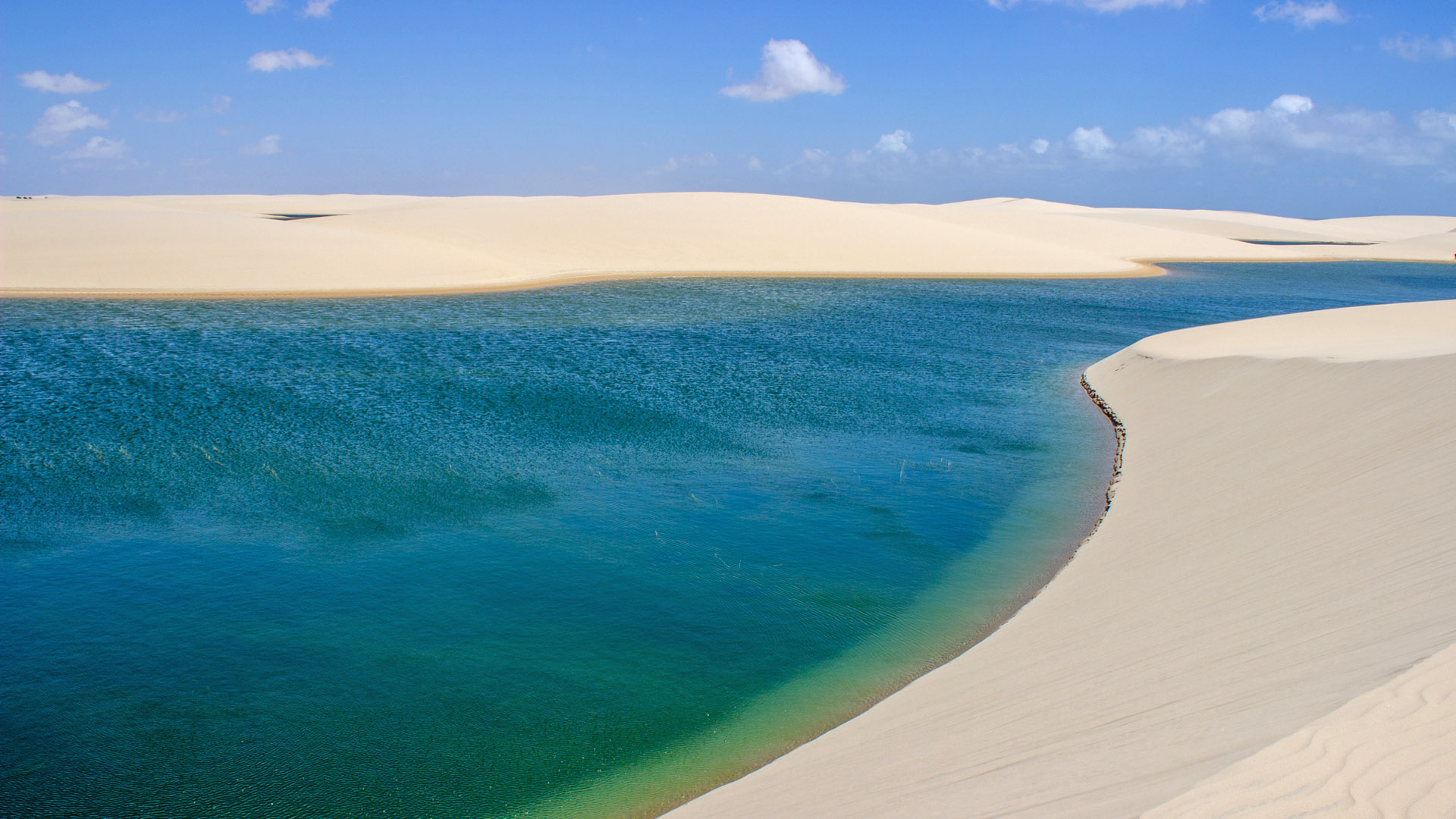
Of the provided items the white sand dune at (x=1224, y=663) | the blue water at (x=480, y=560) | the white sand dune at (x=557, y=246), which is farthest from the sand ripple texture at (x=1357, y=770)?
the white sand dune at (x=557, y=246)

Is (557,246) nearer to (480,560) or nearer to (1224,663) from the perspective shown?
(480,560)

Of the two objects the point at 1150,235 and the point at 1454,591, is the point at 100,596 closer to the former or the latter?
the point at 1454,591

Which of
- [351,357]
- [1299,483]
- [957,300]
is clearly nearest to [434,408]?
[351,357]

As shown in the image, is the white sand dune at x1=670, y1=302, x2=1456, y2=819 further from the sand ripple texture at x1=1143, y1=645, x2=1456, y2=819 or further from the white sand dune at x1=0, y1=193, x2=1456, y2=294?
the white sand dune at x1=0, y1=193, x2=1456, y2=294

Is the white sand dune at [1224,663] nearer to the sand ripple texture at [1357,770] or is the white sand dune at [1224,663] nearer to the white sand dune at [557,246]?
the sand ripple texture at [1357,770]

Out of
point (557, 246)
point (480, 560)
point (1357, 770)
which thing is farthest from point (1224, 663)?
point (557, 246)

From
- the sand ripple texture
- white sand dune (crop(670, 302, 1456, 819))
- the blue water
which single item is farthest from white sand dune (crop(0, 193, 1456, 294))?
the sand ripple texture
